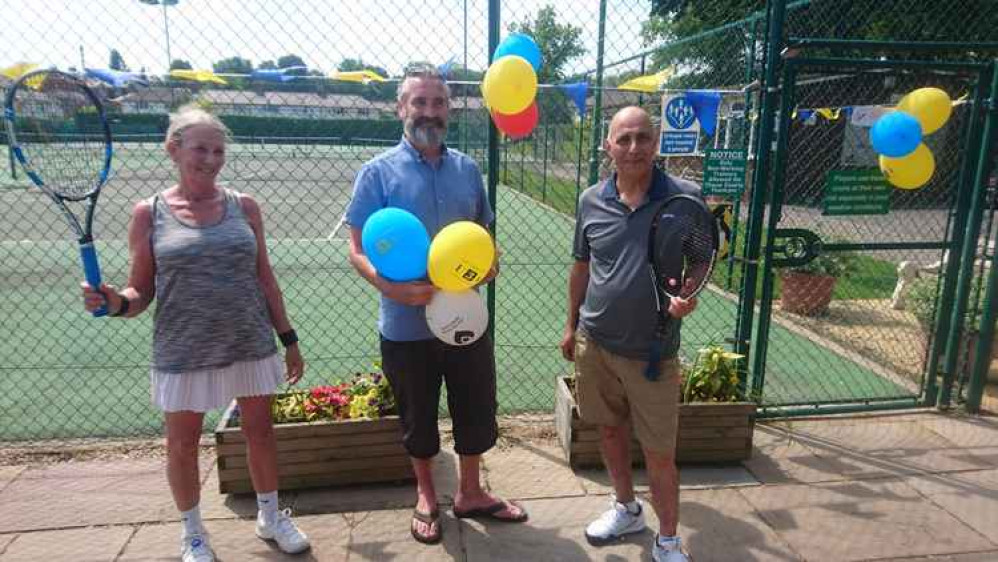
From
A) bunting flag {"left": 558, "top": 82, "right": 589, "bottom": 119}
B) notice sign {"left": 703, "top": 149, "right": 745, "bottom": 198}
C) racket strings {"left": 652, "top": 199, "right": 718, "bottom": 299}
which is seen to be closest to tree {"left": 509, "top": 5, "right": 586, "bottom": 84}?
bunting flag {"left": 558, "top": 82, "right": 589, "bottom": 119}

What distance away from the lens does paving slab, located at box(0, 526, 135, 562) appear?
2.85m

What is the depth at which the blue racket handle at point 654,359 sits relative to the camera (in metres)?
2.62

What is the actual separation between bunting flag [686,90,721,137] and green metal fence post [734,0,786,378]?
0.80 metres

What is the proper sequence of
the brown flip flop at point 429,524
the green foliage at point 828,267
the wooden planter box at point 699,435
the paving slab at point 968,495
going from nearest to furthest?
Result: the brown flip flop at point 429,524, the paving slab at point 968,495, the wooden planter box at point 699,435, the green foliage at point 828,267

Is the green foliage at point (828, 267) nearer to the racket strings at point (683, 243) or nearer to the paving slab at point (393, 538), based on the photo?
the racket strings at point (683, 243)

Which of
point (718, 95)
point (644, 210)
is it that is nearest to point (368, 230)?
point (644, 210)

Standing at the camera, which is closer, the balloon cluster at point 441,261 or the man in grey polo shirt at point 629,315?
the balloon cluster at point 441,261

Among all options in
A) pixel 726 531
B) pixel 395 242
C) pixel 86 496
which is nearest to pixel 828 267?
pixel 726 531

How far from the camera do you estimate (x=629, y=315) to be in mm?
2648

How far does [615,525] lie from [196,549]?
73.7 inches

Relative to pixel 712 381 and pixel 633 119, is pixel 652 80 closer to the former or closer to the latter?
pixel 712 381

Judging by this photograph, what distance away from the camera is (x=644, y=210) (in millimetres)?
2596

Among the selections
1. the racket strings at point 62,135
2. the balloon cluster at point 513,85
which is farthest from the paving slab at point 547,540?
the racket strings at point 62,135

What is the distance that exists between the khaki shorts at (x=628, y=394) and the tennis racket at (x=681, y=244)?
0.36m
